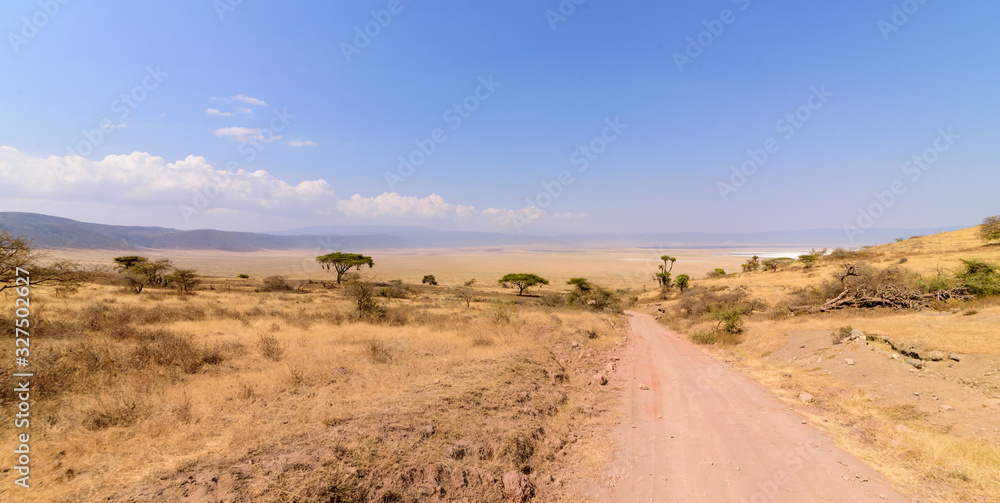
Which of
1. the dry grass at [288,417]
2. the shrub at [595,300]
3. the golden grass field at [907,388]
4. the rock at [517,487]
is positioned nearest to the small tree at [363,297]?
the dry grass at [288,417]

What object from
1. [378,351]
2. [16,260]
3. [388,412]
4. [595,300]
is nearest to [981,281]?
[595,300]

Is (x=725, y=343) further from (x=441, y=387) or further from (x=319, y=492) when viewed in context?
(x=319, y=492)

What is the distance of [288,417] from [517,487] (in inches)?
165

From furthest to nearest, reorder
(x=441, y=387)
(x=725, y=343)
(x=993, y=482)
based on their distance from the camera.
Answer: (x=725, y=343), (x=441, y=387), (x=993, y=482)

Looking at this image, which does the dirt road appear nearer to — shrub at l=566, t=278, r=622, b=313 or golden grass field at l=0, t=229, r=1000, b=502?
golden grass field at l=0, t=229, r=1000, b=502

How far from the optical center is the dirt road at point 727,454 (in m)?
5.33

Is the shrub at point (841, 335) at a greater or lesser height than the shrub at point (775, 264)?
lesser

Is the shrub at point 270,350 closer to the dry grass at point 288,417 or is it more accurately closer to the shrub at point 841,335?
the dry grass at point 288,417

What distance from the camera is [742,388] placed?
10.5 meters

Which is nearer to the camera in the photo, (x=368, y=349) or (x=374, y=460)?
(x=374, y=460)

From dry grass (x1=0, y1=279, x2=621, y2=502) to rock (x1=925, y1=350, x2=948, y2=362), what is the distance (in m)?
8.70

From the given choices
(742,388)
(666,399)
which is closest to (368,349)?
(666,399)

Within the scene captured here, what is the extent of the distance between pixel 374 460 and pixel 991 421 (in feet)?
34.6

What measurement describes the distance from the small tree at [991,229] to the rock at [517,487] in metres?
50.8
